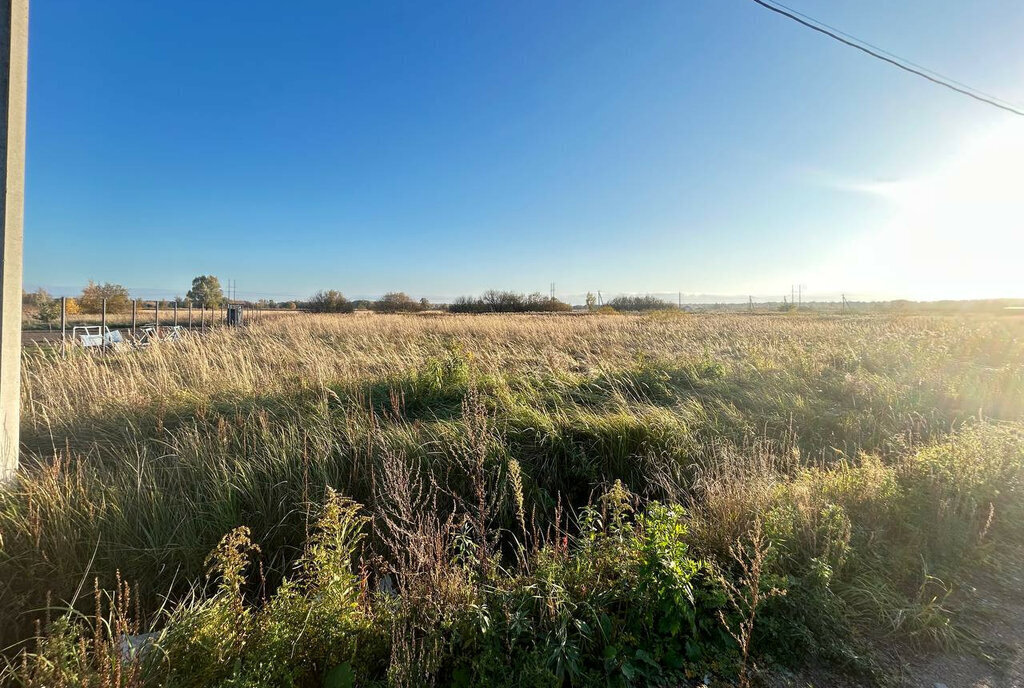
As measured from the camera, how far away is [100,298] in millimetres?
37625

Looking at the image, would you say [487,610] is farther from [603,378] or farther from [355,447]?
[603,378]

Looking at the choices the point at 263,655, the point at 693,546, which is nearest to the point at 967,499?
the point at 693,546

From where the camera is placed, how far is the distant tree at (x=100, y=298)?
3862 centimetres

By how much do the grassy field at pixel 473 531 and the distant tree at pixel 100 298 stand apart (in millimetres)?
45580

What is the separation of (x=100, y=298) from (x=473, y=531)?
51.4m

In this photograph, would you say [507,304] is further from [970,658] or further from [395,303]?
[970,658]

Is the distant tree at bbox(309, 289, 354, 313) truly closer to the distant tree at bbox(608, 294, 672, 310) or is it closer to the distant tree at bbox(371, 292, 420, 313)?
the distant tree at bbox(371, 292, 420, 313)

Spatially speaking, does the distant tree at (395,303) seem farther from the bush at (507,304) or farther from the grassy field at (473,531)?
the grassy field at (473,531)

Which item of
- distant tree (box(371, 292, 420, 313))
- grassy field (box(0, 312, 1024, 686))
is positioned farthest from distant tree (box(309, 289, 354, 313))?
grassy field (box(0, 312, 1024, 686))

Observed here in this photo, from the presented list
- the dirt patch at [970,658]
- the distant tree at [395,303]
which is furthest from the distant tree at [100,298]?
the dirt patch at [970,658]

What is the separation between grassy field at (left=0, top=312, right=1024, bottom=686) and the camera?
1732 millimetres

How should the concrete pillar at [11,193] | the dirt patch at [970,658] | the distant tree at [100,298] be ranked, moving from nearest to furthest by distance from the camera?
the dirt patch at [970,658] → the concrete pillar at [11,193] → the distant tree at [100,298]

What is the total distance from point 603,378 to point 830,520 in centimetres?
409

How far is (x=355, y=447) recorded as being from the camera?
372cm
